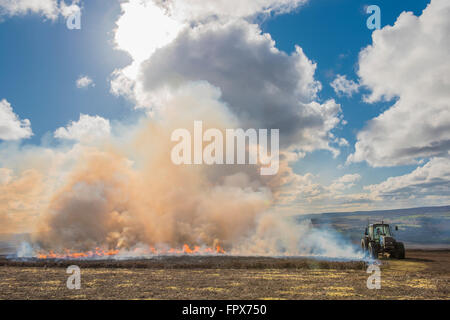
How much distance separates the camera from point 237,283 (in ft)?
110

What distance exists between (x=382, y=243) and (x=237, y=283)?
3214 cm

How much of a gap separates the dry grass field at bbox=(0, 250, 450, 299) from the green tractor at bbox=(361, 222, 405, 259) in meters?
6.61

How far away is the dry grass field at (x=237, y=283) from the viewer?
27.9 m

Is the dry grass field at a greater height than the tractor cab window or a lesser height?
lesser

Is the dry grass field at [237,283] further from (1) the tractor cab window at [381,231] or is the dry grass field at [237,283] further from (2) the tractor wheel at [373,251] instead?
(1) the tractor cab window at [381,231]

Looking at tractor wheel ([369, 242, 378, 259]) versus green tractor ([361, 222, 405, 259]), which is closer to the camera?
green tractor ([361, 222, 405, 259])

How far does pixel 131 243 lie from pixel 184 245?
13.3 m

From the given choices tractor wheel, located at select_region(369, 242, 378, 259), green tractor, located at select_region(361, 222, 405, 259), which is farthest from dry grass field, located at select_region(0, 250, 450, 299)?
tractor wheel, located at select_region(369, 242, 378, 259)

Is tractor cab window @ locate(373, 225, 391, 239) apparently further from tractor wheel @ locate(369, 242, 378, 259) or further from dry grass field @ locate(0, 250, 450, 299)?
dry grass field @ locate(0, 250, 450, 299)

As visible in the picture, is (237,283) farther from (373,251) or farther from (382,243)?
(382,243)

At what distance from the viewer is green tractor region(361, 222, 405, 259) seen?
54062mm

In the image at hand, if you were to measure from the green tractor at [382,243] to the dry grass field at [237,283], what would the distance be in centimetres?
661

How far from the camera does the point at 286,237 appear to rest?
83375 mm
